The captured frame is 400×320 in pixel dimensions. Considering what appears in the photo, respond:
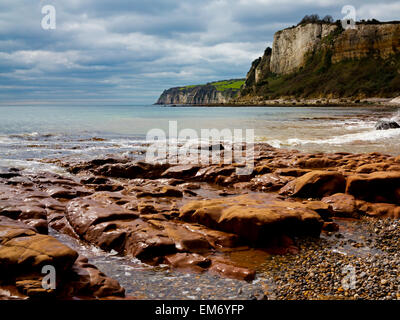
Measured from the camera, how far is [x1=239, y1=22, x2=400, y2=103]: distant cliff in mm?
107062

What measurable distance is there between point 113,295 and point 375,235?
5.46 metres

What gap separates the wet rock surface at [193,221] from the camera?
501 centimetres

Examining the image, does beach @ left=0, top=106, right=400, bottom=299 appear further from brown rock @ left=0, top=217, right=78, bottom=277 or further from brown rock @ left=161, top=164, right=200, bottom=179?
brown rock @ left=161, top=164, right=200, bottom=179

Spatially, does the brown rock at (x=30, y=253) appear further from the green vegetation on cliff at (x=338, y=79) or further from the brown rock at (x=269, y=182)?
the green vegetation on cliff at (x=338, y=79)

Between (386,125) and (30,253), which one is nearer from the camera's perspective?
(30,253)

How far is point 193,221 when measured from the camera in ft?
25.6

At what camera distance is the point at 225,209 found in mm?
7602

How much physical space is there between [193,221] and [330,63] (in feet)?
437

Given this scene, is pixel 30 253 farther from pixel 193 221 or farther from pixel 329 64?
pixel 329 64

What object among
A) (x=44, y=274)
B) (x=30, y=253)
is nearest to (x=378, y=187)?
(x=44, y=274)

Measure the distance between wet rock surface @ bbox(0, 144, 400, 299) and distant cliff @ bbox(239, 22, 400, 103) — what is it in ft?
339
